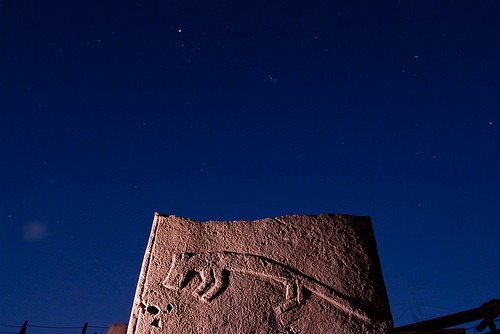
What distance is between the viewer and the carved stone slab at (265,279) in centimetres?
213

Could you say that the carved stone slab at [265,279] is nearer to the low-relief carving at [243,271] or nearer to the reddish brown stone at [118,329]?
the low-relief carving at [243,271]

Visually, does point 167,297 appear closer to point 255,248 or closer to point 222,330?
point 222,330

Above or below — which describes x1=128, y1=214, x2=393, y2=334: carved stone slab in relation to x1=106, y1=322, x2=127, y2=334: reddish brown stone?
below

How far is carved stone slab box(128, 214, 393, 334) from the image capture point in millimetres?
2133

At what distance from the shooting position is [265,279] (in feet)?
7.31

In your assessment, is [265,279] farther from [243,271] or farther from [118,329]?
[118,329]

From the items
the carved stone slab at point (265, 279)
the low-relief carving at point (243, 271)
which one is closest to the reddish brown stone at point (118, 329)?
the carved stone slab at point (265, 279)

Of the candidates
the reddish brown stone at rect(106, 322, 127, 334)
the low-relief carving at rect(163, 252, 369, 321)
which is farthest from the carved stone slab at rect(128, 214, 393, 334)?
the reddish brown stone at rect(106, 322, 127, 334)

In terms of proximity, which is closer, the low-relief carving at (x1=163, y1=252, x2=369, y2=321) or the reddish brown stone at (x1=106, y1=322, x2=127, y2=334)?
the low-relief carving at (x1=163, y1=252, x2=369, y2=321)

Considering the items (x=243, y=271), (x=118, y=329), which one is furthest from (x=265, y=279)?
(x=118, y=329)

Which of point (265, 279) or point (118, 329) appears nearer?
point (265, 279)

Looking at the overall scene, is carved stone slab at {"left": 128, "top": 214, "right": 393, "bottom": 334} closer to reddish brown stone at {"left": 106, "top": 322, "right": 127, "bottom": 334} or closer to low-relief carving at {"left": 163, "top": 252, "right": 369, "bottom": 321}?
low-relief carving at {"left": 163, "top": 252, "right": 369, "bottom": 321}

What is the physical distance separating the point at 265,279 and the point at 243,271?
121mm

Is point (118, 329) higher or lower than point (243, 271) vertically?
higher
